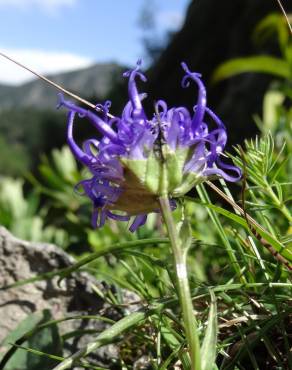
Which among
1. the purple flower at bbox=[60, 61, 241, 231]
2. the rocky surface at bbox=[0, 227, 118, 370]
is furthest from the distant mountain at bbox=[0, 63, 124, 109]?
the purple flower at bbox=[60, 61, 241, 231]

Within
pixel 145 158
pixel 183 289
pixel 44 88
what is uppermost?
pixel 44 88

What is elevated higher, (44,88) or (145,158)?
(44,88)

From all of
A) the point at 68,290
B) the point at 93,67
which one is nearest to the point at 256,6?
the point at 68,290

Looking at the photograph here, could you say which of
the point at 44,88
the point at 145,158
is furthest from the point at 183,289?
the point at 44,88

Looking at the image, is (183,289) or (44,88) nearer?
(183,289)

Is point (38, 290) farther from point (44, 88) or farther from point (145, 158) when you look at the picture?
point (44, 88)

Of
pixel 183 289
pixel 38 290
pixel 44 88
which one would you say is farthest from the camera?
pixel 44 88

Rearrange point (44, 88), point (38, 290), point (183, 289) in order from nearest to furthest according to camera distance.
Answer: point (183, 289), point (38, 290), point (44, 88)
